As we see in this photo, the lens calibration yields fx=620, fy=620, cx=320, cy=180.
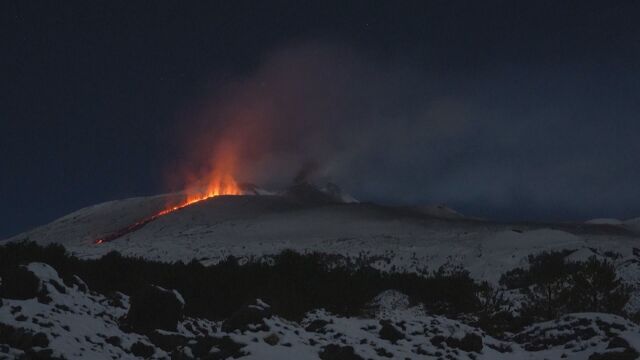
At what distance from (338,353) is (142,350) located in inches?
146

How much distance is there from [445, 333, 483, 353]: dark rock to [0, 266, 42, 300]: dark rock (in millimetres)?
9465

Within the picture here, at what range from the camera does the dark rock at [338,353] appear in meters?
12.0

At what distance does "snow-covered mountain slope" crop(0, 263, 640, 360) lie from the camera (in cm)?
1020

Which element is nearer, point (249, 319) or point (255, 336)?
point (255, 336)

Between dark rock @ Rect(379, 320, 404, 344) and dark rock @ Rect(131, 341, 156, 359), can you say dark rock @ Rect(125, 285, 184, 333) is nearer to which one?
dark rock @ Rect(131, 341, 156, 359)

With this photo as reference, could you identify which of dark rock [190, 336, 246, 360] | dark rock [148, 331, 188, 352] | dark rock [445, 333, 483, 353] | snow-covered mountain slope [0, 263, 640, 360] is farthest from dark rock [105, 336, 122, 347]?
dark rock [445, 333, 483, 353]

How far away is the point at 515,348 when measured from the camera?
1645 cm

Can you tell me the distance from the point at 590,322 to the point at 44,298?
46.8ft

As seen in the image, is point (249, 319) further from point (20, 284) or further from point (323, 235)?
point (323, 235)

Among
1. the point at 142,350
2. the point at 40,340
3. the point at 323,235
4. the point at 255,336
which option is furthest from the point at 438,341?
the point at 323,235

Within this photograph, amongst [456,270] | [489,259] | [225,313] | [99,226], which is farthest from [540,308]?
[99,226]

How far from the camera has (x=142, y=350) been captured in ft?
35.6

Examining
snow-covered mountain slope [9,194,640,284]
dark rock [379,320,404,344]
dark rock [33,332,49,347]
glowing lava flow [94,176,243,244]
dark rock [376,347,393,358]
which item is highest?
glowing lava flow [94,176,243,244]

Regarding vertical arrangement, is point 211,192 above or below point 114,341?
above
